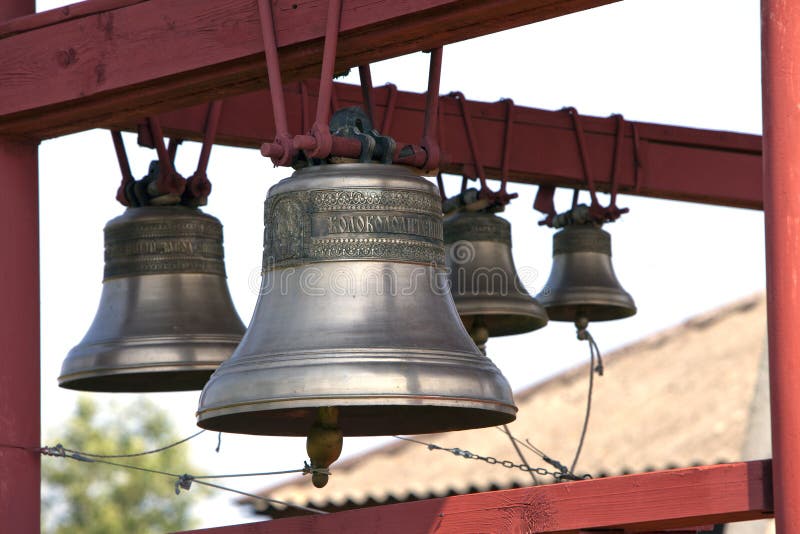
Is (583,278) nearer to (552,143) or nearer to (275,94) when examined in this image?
(552,143)

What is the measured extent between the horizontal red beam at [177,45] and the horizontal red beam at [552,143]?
58 cm

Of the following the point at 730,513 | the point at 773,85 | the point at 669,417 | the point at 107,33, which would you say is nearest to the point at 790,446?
the point at 730,513

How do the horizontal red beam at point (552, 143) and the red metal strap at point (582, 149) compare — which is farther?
the red metal strap at point (582, 149)

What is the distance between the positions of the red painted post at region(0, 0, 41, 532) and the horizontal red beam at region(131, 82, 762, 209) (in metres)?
0.47

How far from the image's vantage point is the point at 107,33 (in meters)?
3.86

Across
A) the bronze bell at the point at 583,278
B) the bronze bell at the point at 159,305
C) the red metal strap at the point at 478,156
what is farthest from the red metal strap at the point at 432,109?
the bronze bell at the point at 583,278

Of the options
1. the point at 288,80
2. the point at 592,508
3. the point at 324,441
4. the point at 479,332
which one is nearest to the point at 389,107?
the point at 479,332

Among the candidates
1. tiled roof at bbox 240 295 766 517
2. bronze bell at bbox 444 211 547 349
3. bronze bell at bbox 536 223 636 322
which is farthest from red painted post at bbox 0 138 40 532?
tiled roof at bbox 240 295 766 517

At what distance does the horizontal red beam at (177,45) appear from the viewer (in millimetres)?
3424

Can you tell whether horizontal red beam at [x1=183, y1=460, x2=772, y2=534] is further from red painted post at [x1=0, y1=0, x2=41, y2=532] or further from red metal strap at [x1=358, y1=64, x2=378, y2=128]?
red metal strap at [x1=358, y1=64, x2=378, y2=128]

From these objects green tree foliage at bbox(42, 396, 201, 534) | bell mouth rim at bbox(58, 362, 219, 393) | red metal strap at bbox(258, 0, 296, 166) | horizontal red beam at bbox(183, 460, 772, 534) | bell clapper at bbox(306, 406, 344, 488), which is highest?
green tree foliage at bbox(42, 396, 201, 534)

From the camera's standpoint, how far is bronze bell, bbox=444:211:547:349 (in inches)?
196

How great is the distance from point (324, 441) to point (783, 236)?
0.95 m

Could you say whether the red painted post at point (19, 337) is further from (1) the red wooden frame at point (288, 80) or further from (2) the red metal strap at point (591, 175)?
(2) the red metal strap at point (591, 175)
